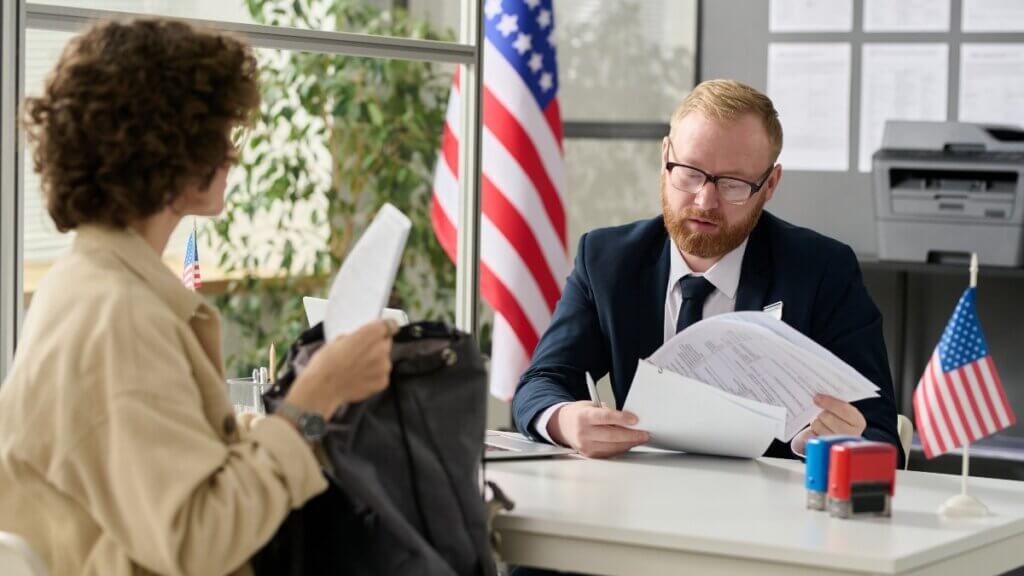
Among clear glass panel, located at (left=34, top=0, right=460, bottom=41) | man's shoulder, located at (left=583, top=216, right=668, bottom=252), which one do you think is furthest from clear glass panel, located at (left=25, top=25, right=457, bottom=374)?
man's shoulder, located at (left=583, top=216, right=668, bottom=252)

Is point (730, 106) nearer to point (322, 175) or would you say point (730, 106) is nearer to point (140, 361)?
point (140, 361)

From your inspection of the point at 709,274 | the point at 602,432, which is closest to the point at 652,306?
the point at 709,274

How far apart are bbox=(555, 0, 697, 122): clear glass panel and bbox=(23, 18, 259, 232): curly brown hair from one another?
129 inches

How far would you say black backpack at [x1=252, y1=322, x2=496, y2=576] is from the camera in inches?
61.6

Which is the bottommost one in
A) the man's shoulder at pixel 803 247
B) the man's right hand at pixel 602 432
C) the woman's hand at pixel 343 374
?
the man's right hand at pixel 602 432

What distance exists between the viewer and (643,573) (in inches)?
64.4

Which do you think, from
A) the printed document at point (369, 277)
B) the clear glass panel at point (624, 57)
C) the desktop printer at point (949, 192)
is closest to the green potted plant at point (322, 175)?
the clear glass panel at point (624, 57)

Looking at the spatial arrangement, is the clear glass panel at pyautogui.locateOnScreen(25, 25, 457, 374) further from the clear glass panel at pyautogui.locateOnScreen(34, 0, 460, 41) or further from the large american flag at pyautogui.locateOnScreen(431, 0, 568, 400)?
the large american flag at pyautogui.locateOnScreen(431, 0, 568, 400)

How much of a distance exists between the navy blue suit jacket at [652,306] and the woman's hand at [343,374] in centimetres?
71

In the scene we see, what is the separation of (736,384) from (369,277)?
68 cm

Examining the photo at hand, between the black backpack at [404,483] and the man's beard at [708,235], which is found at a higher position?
the man's beard at [708,235]

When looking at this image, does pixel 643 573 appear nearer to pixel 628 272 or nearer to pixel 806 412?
pixel 806 412

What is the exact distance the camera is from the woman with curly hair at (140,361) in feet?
4.57

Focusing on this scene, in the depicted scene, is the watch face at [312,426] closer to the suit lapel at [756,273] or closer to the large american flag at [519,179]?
the suit lapel at [756,273]
